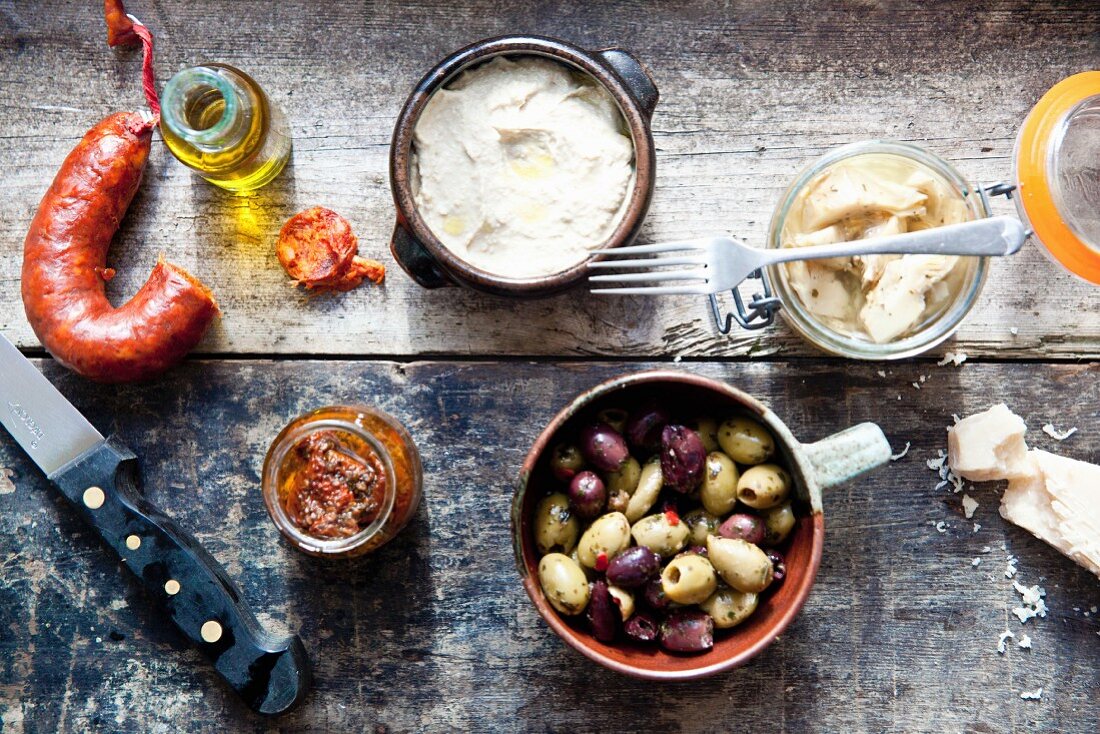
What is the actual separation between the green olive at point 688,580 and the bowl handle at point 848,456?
0.19 meters

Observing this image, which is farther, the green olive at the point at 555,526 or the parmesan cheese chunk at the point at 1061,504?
the parmesan cheese chunk at the point at 1061,504

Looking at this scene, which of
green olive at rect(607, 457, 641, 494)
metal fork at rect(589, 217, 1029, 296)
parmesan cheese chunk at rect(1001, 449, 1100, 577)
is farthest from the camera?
parmesan cheese chunk at rect(1001, 449, 1100, 577)

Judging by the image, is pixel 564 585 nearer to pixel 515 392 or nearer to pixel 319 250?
pixel 515 392

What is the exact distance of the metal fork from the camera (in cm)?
115

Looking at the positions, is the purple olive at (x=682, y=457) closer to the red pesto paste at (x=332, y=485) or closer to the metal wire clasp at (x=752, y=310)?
the metal wire clasp at (x=752, y=310)

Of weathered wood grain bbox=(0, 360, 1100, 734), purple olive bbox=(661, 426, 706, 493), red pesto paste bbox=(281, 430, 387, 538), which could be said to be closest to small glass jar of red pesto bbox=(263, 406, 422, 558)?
red pesto paste bbox=(281, 430, 387, 538)

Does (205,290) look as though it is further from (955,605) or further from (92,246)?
(955,605)

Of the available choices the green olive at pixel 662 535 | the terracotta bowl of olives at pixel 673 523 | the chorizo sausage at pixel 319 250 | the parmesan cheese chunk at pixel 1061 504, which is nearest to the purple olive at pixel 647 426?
the terracotta bowl of olives at pixel 673 523

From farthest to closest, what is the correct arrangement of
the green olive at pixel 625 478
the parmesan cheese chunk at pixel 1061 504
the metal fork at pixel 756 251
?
the parmesan cheese chunk at pixel 1061 504, the green olive at pixel 625 478, the metal fork at pixel 756 251

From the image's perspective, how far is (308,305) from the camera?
1445mm

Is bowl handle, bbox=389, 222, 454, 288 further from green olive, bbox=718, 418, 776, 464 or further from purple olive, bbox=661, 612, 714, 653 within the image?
purple olive, bbox=661, 612, 714, 653

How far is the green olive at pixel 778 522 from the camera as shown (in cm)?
122

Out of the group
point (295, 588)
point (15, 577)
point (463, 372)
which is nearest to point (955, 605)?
point (463, 372)

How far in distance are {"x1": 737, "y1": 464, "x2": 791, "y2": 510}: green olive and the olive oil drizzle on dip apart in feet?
1.24
